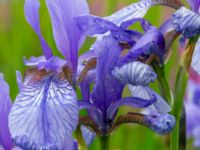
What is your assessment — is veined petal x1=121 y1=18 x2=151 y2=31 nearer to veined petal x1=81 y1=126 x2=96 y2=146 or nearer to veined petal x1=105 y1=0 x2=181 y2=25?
veined petal x1=105 y1=0 x2=181 y2=25

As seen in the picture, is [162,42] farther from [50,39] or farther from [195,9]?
[50,39]

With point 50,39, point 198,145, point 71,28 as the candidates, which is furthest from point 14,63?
point 71,28

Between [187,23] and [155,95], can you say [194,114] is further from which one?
[187,23]

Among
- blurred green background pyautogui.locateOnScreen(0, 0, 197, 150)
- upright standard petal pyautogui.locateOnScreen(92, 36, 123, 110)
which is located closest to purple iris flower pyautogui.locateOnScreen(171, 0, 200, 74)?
upright standard petal pyautogui.locateOnScreen(92, 36, 123, 110)

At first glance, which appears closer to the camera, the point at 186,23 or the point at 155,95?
the point at 186,23

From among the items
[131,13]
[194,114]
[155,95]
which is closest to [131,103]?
[155,95]
